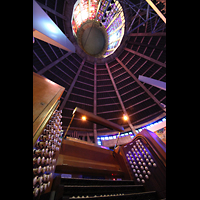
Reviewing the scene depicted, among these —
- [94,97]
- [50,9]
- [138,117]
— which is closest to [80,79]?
[94,97]

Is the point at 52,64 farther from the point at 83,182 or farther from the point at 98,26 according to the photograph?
the point at 83,182

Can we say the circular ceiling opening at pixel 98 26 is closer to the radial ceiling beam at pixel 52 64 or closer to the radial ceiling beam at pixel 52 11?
the radial ceiling beam at pixel 52 11

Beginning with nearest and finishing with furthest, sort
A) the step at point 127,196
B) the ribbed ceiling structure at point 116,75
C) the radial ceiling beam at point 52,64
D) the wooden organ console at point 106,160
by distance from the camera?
1. the step at point 127,196
2. the wooden organ console at point 106,160
3. the radial ceiling beam at point 52,64
4. the ribbed ceiling structure at point 116,75

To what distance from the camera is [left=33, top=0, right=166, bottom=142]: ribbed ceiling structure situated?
16.1m

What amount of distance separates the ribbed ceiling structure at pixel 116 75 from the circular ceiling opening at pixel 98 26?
1345 millimetres

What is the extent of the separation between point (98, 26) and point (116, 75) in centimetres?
869

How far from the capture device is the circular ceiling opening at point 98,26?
17.2 metres

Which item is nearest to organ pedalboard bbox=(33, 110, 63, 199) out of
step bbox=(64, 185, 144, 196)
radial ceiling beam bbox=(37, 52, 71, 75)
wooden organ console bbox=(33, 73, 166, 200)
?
wooden organ console bbox=(33, 73, 166, 200)

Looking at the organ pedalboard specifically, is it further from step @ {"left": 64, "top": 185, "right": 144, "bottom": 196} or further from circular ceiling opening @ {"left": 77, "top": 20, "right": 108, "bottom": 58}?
circular ceiling opening @ {"left": 77, "top": 20, "right": 108, "bottom": 58}

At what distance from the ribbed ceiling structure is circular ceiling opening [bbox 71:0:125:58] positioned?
135 centimetres

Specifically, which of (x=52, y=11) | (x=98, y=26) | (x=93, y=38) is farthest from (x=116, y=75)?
(x=52, y=11)

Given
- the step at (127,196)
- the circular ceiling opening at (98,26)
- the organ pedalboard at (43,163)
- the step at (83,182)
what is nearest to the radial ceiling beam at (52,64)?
the circular ceiling opening at (98,26)

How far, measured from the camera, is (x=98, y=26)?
18.8 meters
